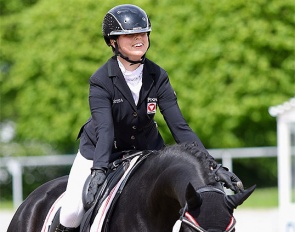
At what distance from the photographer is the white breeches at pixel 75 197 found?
5898 millimetres

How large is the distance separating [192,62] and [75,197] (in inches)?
641

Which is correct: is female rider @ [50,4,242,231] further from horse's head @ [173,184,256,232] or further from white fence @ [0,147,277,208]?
white fence @ [0,147,277,208]

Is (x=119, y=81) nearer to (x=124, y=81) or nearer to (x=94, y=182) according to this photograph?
(x=124, y=81)

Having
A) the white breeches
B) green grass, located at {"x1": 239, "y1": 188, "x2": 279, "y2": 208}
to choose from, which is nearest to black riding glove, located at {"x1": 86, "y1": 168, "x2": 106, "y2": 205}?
the white breeches

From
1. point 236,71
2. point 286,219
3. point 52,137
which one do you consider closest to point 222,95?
point 236,71

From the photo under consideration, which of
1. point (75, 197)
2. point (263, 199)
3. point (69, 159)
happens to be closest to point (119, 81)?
point (75, 197)

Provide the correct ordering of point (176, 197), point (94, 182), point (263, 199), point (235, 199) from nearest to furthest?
1. point (235, 199)
2. point (176, 197)
3. point (94, 182)
4. point (263, 199)

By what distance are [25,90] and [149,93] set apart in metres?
18.8

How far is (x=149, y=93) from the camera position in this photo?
5.71m

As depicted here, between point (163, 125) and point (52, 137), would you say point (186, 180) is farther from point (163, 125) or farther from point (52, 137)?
point (52, 137)

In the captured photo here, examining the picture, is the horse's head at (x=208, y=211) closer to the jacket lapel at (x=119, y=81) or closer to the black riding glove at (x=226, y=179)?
the black riding glove at (x=226, y=179)

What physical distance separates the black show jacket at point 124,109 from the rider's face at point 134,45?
14cm

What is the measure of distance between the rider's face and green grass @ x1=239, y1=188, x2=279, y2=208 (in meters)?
12.4

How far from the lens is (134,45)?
18.6 ft
